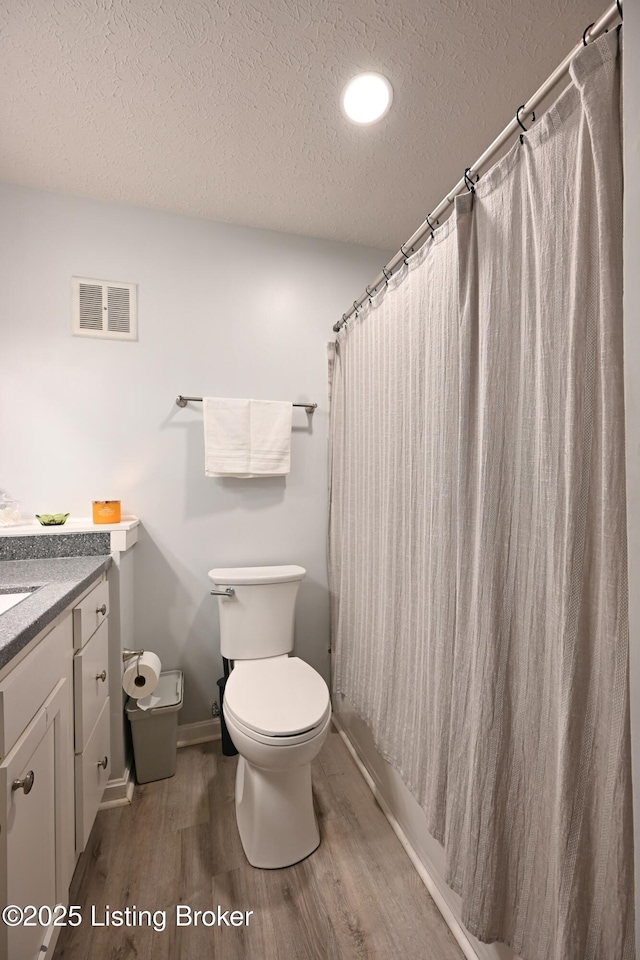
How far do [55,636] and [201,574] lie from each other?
947mm

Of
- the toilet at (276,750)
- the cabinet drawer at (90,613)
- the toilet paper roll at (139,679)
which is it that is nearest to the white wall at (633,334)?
the toilet at (276,750)

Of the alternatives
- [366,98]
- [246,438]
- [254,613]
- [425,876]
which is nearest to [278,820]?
[425,876]

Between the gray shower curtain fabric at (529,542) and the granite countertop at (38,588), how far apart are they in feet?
3.08

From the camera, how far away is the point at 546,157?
0.79 meters

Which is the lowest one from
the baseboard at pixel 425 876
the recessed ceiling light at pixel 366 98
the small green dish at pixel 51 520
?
the baseboard at pixel 425 876

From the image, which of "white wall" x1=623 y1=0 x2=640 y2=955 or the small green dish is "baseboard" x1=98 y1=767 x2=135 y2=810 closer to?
the small green dish

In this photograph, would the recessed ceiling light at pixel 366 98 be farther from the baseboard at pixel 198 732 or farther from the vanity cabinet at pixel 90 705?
the baseboard at pixel 198 732

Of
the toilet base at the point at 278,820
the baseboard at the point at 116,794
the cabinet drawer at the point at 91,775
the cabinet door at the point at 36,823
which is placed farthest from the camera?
the baseboard at the point at 116,794

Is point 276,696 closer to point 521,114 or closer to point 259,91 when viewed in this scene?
point 521,114

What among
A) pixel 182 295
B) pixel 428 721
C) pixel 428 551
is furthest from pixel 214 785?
pixel 182 295

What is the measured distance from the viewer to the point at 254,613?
5.97 feet

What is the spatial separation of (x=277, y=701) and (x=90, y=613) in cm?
68

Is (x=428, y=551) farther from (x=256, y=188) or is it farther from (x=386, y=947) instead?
(x=256, y=188)

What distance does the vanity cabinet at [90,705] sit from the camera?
122cm
